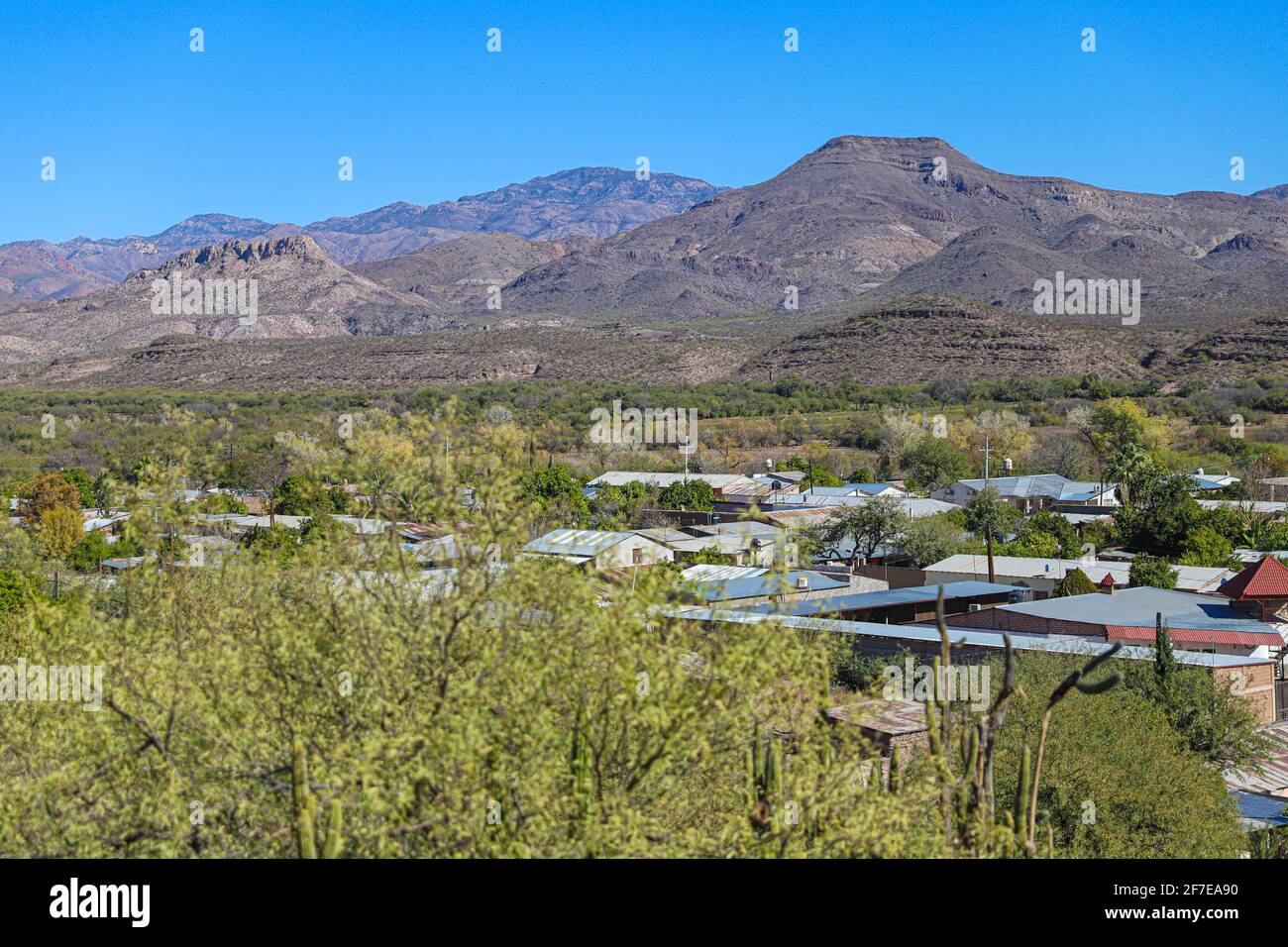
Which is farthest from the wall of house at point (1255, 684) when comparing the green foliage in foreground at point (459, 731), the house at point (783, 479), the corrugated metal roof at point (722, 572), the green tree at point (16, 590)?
the house at point (783, 479)

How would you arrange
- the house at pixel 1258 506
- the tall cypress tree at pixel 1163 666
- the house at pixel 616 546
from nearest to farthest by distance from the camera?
the tall cypress tree at pixel 1163 666 < the house at pixel 616 546 < the house at pixel 1258 506

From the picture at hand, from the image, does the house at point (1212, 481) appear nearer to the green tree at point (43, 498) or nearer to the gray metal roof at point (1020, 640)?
the gray metal roof at point (1020, 640)

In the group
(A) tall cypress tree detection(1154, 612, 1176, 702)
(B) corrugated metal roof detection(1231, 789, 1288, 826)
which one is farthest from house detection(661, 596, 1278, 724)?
(B) corrugated metal roof detection(1231, 789, 1288, 826)

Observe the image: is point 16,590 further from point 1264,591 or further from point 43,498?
point 1264,591

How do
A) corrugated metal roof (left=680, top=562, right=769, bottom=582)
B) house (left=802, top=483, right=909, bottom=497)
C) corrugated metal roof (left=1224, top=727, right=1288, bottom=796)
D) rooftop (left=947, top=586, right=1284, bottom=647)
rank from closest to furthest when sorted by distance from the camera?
corrugated metal roof (left=1224, top=727, right=1288, bottom=796) → rooftop (left=947, top=586, right=1284, bottom=647) → corrugated metal roof (left=680, top=562, right=769, bottom=582) → house (left=802, top=483, right=909, bottom=497)

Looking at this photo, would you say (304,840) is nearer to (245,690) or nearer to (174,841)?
(174,841)

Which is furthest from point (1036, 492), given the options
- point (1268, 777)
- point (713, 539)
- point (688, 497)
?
point (1268, 777)

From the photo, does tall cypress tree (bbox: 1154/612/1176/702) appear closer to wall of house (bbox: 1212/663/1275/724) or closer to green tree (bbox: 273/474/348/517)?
wall of house (bbox: 1212/663/1275/724)

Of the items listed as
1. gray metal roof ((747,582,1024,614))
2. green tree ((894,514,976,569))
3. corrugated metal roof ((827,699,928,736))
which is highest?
green tree ((894,514,976,569))
